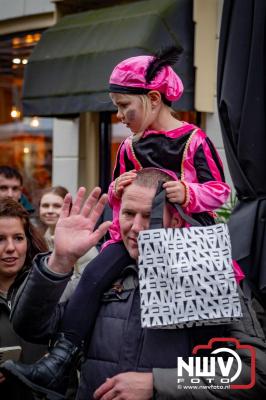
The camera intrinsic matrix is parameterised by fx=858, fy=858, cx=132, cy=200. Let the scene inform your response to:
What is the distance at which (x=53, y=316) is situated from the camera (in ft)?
10.3

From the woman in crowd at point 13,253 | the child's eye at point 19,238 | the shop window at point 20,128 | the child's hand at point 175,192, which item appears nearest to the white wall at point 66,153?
the shop window at point 20,128

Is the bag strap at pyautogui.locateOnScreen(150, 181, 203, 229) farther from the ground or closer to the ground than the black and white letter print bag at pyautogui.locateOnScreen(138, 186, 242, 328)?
farther from the ground

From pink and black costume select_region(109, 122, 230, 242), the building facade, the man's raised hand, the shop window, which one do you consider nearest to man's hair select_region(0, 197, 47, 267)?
pink and black costume select_region(109, 122, 230, 242)

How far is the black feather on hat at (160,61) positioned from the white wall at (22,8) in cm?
845

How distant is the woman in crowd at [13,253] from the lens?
3977 mm

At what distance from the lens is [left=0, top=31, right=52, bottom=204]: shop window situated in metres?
12.3

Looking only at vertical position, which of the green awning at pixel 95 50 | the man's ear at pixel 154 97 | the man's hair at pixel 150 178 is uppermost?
the green awning at pixel 95 50

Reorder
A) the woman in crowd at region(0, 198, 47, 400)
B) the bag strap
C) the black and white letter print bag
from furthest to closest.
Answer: the woman in crowd at region(0, 198, 47, 400)
the bag strap
the black and white letter print bag

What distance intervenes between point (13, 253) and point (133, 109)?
1.06m

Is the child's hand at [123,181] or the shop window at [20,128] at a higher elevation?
the shop window at [20,128]

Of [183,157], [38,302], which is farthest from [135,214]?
[183,157]

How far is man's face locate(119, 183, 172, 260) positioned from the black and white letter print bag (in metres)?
0.09

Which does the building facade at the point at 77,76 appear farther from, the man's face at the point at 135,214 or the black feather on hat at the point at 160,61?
the man's face at the point at 135,214

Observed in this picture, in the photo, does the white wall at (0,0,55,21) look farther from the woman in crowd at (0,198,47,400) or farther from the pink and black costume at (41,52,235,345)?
the pink and black costume at (41,52,235,345)
